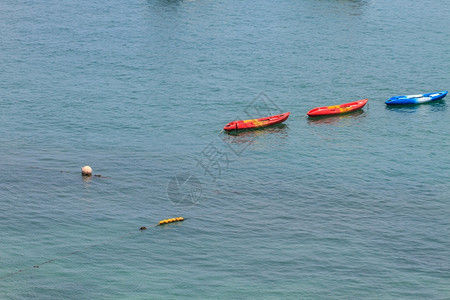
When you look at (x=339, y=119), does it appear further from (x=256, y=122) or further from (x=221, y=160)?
(x=221, y=160)

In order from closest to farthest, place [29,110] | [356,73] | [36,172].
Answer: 1. [36,172]
2. [29,110]
3. [356,73]

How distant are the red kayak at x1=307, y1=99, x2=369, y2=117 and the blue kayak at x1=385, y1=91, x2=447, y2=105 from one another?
4.20 meters

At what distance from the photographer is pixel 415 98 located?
321 feet

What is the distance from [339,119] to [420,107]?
13.3 metres

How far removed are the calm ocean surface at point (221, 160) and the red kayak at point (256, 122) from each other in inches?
41.3

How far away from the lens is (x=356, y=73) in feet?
368

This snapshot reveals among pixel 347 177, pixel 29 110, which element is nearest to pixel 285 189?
pixel 347 177

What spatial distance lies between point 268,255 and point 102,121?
41.9 m

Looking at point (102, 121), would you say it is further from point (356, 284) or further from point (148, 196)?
point (356, 284)

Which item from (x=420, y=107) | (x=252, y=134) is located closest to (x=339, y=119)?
(x=420, y=107)

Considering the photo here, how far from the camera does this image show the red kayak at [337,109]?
92.2m

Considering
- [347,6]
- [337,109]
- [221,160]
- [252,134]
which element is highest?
[347,6]

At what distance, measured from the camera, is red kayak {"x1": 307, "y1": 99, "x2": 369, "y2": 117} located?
92250 mm

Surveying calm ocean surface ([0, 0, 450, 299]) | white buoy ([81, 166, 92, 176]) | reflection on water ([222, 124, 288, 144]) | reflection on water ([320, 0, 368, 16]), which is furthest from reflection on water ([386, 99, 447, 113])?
reflection on water ([320, 0, 368, 16])
